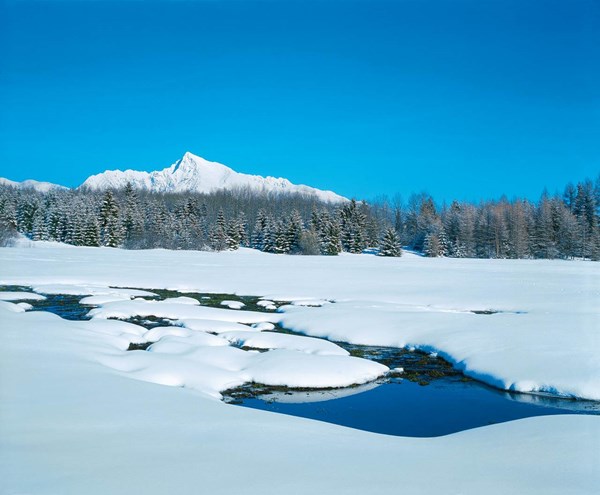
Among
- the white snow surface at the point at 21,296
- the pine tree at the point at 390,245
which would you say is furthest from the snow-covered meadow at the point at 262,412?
the pine tree at the point at 390,245

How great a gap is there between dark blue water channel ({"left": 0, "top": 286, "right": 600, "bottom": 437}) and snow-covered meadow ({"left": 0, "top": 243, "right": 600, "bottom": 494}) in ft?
1.38

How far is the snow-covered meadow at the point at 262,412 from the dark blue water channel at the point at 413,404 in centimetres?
42

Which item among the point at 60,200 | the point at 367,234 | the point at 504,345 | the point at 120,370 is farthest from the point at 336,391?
the point at 60,200

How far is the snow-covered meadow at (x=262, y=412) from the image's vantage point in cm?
398

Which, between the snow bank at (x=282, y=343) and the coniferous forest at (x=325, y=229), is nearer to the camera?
the snow bank at (x=282, y=343)

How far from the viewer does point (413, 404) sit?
832 centimetres

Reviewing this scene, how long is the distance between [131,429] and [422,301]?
670 inches

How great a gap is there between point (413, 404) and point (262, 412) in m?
3.41

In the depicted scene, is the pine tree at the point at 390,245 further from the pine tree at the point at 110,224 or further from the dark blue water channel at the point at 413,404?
the dark blue water channel at the point at 413,404

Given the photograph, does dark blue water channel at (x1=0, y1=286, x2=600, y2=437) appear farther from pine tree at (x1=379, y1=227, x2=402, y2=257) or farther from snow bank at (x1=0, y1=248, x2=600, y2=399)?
pine tree at (x1=379, y1=227, x2=402, y2=257)

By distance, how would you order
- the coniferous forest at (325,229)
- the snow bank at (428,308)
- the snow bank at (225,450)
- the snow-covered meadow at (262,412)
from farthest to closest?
the coniferous forest at (325,229)
the snow bank at (428,308)
the snow-covered meadow at (262,412)
the snow bank at (225,450)

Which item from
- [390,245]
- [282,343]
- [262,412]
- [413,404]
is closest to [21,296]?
[282,343]

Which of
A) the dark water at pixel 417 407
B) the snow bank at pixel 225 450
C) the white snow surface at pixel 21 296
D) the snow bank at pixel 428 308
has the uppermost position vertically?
the snow bank at pixel 428 308

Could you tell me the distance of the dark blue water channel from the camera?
23.9 ft
